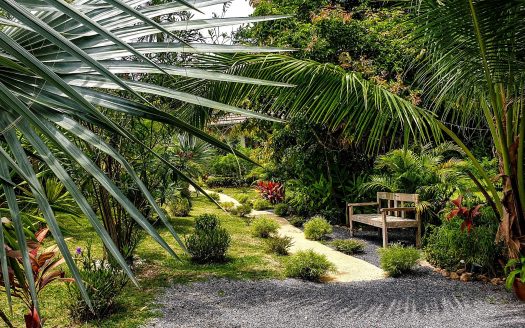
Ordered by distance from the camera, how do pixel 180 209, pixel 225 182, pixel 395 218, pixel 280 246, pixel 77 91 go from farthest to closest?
pixel 225 182
pixel 180 209
pixel 395 218
pixel 280 246
pixel 77 91

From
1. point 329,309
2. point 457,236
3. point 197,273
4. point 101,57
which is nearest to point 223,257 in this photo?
point 197,273

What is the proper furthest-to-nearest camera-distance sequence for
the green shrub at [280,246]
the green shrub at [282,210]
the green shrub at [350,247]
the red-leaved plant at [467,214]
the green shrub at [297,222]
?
the green shrub at [282,210] < the green shrub at [297,222] < the green shrub at [350,247] < the green shrub at [280,246] < the red-leaved plant at [467,214]

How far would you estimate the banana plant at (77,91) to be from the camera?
27.2 inches

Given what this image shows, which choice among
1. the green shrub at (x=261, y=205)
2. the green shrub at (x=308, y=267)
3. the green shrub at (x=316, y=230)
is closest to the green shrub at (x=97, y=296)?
the green shrub at (x=308, y=267)

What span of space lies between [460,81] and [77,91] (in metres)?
4.19

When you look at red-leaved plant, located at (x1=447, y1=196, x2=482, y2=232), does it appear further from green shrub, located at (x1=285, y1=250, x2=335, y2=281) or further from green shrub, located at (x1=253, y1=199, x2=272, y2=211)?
green shrub, located at (x1=253, y1=199, x2=272, y2=211)

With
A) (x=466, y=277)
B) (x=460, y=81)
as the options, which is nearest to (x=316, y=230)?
(x=466, y=277)

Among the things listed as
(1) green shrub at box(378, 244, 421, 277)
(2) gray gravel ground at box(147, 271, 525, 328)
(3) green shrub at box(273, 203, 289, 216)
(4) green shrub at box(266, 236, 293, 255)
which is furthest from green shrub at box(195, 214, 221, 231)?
(3) green shrub at box(273, 203, 289, 216)

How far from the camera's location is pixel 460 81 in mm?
4309

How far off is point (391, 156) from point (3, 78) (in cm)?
803

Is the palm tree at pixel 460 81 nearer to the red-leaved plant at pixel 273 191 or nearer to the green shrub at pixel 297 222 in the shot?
the green shrub at pixel 297 222

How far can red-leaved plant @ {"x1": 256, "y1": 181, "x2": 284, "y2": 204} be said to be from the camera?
12984mm

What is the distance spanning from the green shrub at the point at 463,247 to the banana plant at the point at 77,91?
4.71 metres

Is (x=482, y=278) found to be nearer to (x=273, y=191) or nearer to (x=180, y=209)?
(x=180, y=209)
